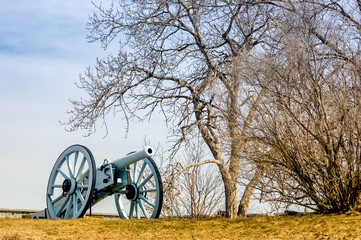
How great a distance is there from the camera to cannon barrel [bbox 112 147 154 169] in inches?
393

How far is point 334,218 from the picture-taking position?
755cm

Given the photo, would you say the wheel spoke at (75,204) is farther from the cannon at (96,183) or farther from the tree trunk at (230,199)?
the tree trunk at (230,199)

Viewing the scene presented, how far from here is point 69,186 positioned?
34.6 ft

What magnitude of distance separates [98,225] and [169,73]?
672 cm

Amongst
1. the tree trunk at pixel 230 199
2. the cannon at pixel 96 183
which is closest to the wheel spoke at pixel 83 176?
the cannon at pixel 96 183

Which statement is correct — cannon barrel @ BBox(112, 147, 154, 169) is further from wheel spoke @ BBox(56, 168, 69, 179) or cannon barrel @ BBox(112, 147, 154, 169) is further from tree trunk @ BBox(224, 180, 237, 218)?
tree trunk @ BBox(224, 180, 237, 218)

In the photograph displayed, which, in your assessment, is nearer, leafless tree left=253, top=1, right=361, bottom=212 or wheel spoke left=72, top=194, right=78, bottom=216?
leafless tree left=253, top=1, right=361, bottom=212

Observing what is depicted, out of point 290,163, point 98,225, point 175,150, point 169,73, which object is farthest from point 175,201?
point 290,163

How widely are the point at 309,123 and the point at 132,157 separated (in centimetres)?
369

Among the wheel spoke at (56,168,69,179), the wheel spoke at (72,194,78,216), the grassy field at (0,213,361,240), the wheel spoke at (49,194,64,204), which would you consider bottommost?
the grassy field at (0,213,361,240)

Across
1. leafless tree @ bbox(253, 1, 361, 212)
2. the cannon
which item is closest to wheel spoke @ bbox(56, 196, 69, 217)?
the cannon

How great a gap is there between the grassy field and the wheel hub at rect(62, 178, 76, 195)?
132 cm

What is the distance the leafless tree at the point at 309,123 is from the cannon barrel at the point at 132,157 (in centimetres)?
235

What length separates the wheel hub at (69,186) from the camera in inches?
412
